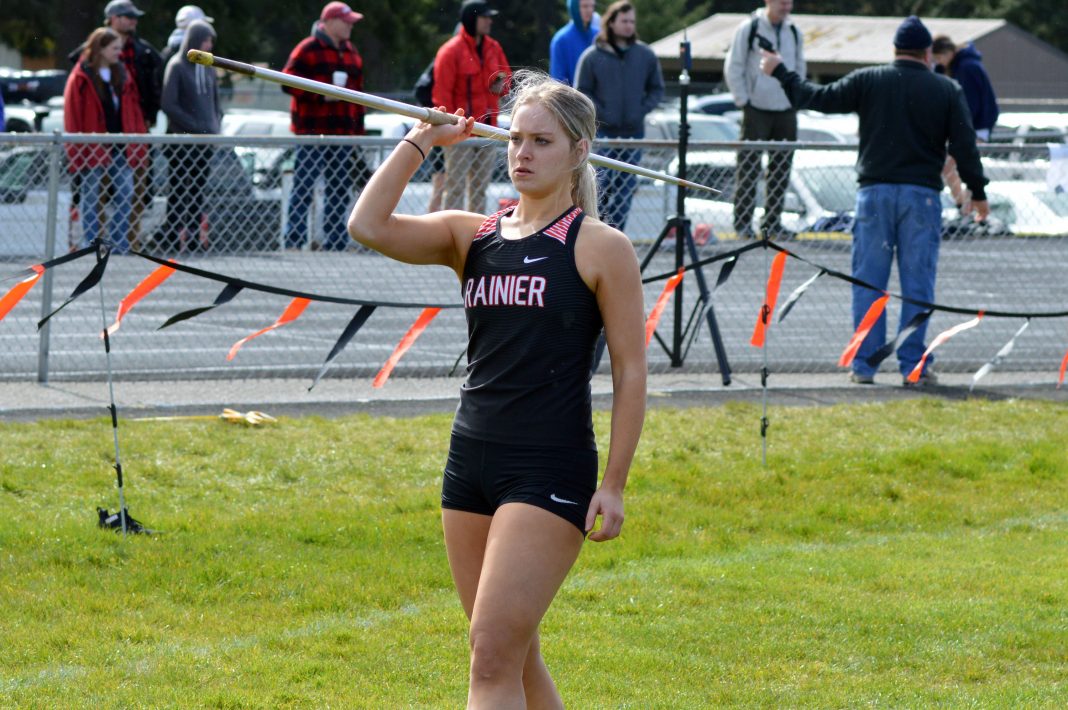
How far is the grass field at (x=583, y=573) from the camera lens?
509 centimetres

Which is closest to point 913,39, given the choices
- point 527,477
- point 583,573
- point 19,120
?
point 583,573

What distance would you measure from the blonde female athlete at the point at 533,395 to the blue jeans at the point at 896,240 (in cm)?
667

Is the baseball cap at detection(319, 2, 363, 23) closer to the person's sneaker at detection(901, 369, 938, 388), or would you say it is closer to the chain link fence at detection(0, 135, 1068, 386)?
the chain link fence at detection(0, 135, 1068, 386)

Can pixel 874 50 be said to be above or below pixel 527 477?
below

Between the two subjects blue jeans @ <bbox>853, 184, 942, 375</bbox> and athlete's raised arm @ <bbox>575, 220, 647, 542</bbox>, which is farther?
blue jeans @ <bbox>853, 184, 942, 375</bbox>

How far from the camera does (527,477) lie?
3.80 m

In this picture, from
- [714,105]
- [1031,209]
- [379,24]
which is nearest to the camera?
[1031,209]

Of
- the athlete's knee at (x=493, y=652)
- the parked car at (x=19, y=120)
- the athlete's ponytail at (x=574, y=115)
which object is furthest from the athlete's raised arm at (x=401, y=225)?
the parked car at (x=19, y=120)

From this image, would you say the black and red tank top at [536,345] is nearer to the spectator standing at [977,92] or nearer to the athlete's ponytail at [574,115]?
the athlete's ponytail at [574,115]

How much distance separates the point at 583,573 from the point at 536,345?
2.67 meters

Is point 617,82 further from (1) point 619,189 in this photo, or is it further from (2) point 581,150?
(2) point 581,150

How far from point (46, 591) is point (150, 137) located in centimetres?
435

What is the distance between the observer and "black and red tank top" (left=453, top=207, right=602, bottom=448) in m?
3.85

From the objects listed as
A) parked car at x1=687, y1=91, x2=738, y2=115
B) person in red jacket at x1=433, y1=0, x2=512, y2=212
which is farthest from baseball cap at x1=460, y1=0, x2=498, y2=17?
parked car at x1=687, y1=91, x2=738, y2=115
